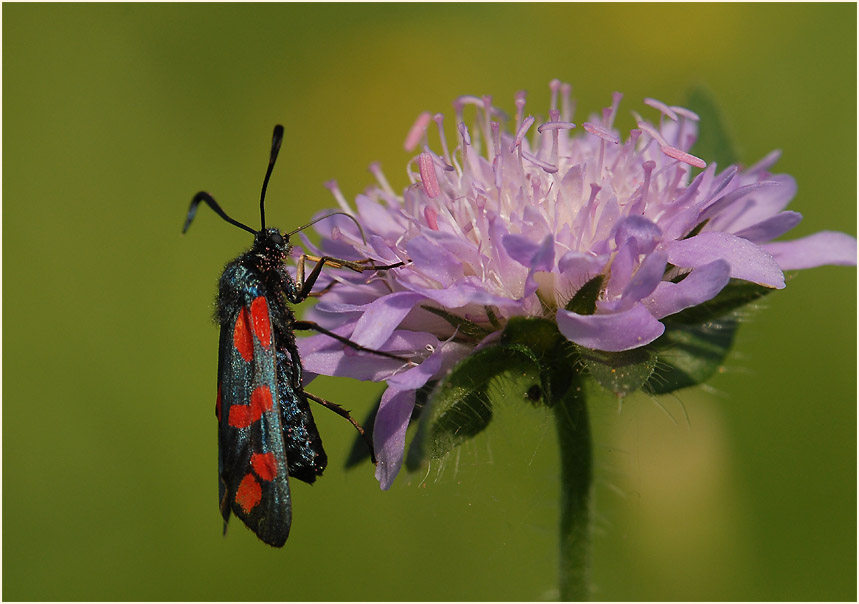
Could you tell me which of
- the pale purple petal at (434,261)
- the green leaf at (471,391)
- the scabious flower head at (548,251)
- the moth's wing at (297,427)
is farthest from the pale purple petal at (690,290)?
the moth's wing at (297,427)

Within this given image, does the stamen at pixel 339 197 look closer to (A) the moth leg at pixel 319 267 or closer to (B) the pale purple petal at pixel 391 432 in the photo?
(A) the moth leg at pixel 319 267

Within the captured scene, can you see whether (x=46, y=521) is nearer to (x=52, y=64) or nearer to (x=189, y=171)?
(x=189, y=171)

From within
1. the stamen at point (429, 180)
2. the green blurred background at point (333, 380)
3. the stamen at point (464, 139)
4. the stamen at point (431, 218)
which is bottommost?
the green blurred background at point (333, 380)

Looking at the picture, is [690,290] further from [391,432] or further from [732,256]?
[391,432]

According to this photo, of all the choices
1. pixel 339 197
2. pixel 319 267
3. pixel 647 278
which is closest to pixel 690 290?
pixel 647 278

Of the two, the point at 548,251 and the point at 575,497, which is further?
the point at 575,497

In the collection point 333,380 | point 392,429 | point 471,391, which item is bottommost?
point 333,380
